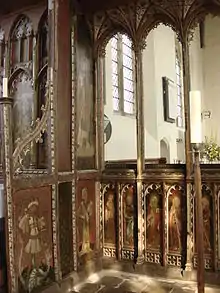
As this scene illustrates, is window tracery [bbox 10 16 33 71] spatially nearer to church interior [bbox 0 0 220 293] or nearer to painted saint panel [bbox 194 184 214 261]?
church interior [bbox 0 0 220 293]

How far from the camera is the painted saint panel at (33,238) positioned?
9.75ft

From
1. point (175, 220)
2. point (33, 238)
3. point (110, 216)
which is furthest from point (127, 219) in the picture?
point (33, 238)

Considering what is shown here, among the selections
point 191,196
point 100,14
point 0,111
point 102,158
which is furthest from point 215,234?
point 100,14

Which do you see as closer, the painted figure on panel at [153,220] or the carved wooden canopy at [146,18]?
the carved wooden canopy at [146,18]

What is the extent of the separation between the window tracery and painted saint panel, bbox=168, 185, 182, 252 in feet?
7.15

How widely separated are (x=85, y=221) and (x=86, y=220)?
0.09 feet

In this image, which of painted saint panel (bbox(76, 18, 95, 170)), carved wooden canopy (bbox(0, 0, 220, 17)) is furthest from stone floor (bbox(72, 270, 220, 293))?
carved wooden canopy (bbox(0, 0, 220, 17))

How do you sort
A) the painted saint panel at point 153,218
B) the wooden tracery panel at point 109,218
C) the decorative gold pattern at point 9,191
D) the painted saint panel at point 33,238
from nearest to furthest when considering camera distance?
the decorative gold pattern at point 9,191 → the painted saint panel at point 33,238 → the painted saint panel at point 153,218 → the wooden tracery panel at point 109,218

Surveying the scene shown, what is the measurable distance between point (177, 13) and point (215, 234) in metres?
2.31

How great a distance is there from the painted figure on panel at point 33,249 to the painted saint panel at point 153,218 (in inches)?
48.0

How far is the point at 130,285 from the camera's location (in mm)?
3756

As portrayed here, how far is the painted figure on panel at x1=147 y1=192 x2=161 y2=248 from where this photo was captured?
4.06 metres

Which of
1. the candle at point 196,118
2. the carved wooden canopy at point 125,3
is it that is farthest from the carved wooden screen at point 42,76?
the candle at point 196,118

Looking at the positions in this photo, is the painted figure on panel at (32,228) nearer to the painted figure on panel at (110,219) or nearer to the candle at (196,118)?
the painted figure on panel at (110,219)
